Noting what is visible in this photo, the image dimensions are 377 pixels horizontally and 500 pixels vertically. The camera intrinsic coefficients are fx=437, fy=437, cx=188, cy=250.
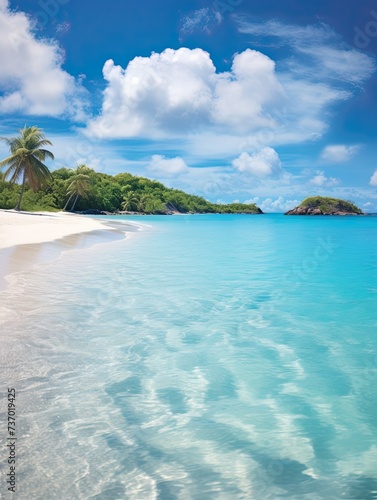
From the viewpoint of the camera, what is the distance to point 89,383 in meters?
4.59

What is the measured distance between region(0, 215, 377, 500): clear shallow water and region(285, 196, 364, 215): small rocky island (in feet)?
545

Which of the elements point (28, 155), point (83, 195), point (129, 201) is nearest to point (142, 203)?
point (129, 201)

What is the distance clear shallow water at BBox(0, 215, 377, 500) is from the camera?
3.08 m

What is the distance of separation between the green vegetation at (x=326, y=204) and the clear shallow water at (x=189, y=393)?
167 m

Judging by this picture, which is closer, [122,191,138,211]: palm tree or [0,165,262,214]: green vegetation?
[0,165,262,214]: green vegetation

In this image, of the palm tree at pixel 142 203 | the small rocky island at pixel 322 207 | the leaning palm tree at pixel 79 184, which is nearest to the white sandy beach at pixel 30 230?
the leaning palm tree at pixel 79 184

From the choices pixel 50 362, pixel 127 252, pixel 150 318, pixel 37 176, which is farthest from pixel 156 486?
pixel 37 176

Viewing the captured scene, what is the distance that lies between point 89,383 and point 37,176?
48550 millimetres

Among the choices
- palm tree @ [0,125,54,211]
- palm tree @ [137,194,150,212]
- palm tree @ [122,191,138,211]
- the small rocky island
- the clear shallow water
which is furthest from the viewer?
the small rocky island

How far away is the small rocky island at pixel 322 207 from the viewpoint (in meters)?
169

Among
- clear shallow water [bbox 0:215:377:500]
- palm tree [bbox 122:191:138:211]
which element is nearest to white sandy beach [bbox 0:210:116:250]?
clear shallow water [bbox 0:215:377:500]

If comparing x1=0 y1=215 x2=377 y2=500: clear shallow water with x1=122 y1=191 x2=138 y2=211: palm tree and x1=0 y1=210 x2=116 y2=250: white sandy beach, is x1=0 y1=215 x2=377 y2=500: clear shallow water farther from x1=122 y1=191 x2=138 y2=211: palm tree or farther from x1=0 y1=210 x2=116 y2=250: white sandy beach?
x1=122 y1=191 x2=138 y2=211: palm tree

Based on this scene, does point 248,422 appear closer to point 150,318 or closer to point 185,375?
point 185,375

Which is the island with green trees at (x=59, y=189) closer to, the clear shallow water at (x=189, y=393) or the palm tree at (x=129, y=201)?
the palm tree at (x=129, y=201)
